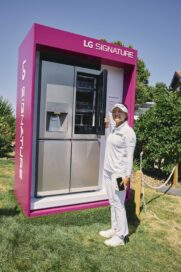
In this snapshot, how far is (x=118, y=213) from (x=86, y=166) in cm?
168

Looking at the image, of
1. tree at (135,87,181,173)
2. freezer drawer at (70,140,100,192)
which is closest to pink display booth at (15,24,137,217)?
freezer drawer at (70,140,100,192)

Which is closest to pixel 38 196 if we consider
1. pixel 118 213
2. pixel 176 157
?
pixel 118 213

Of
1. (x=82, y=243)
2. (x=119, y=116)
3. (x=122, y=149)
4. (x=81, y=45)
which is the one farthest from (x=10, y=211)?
(x=81, y=45)

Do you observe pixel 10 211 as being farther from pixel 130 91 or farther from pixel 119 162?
pixel 130 91

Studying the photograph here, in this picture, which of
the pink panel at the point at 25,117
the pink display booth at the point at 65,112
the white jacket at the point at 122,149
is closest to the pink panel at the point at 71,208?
the pink display booth at the point at 65,112

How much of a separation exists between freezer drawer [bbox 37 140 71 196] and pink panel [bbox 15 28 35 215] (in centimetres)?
32

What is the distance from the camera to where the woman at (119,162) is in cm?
336

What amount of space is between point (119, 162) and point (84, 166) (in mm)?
1678

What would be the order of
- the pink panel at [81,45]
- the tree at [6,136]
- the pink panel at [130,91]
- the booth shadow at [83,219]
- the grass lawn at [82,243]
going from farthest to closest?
1. the tree at [6,136]
2. the pink panel at [130,91]
3. the booth shadow at [83,219]
4. the pink panel at [81,45]
5. the grass lawn at [82,243]

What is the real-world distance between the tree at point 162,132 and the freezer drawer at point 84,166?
2.73m

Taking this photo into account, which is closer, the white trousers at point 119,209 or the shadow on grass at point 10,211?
the white trousers at point 119,209

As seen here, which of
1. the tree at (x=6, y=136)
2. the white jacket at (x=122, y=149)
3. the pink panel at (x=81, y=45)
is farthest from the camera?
the tree at (x=6, y=136)

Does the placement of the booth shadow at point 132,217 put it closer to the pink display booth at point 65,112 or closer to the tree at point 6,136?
the pink display booth at point 65,112

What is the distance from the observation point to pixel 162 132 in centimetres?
723
